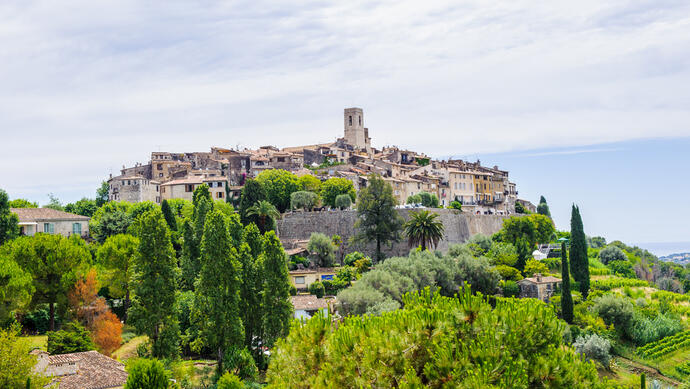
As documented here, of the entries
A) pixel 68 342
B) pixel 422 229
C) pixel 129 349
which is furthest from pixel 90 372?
pixel 422 229

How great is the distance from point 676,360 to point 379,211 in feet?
82.6

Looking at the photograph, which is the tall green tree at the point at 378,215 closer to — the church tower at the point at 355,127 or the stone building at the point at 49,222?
the stone building at the point at 49,222

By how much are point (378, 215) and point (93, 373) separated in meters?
32.9

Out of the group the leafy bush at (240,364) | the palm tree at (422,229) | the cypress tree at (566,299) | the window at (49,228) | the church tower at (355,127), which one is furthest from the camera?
the church tower at (355,127)

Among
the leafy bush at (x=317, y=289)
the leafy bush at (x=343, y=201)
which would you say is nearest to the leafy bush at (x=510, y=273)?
the leafy bush at (x=317, y=289)

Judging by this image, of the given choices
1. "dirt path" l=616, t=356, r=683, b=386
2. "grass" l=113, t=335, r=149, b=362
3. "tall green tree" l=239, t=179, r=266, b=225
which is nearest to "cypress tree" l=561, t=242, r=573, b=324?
"dirt path" l=616, t=356, r=683, b=386

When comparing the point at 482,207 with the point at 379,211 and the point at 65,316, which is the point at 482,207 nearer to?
the point at 379,211

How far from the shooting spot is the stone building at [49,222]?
174ft

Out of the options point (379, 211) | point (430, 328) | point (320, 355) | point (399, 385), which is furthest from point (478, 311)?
point (379, 211)

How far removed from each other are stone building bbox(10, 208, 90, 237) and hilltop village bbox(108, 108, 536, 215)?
20773 mm

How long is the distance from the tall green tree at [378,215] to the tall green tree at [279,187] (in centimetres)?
1760

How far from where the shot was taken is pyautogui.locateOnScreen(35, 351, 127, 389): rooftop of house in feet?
87.5

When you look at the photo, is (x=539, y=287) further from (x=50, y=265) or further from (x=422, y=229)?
(x=50, y=265)

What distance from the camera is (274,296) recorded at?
3575 centimetres
